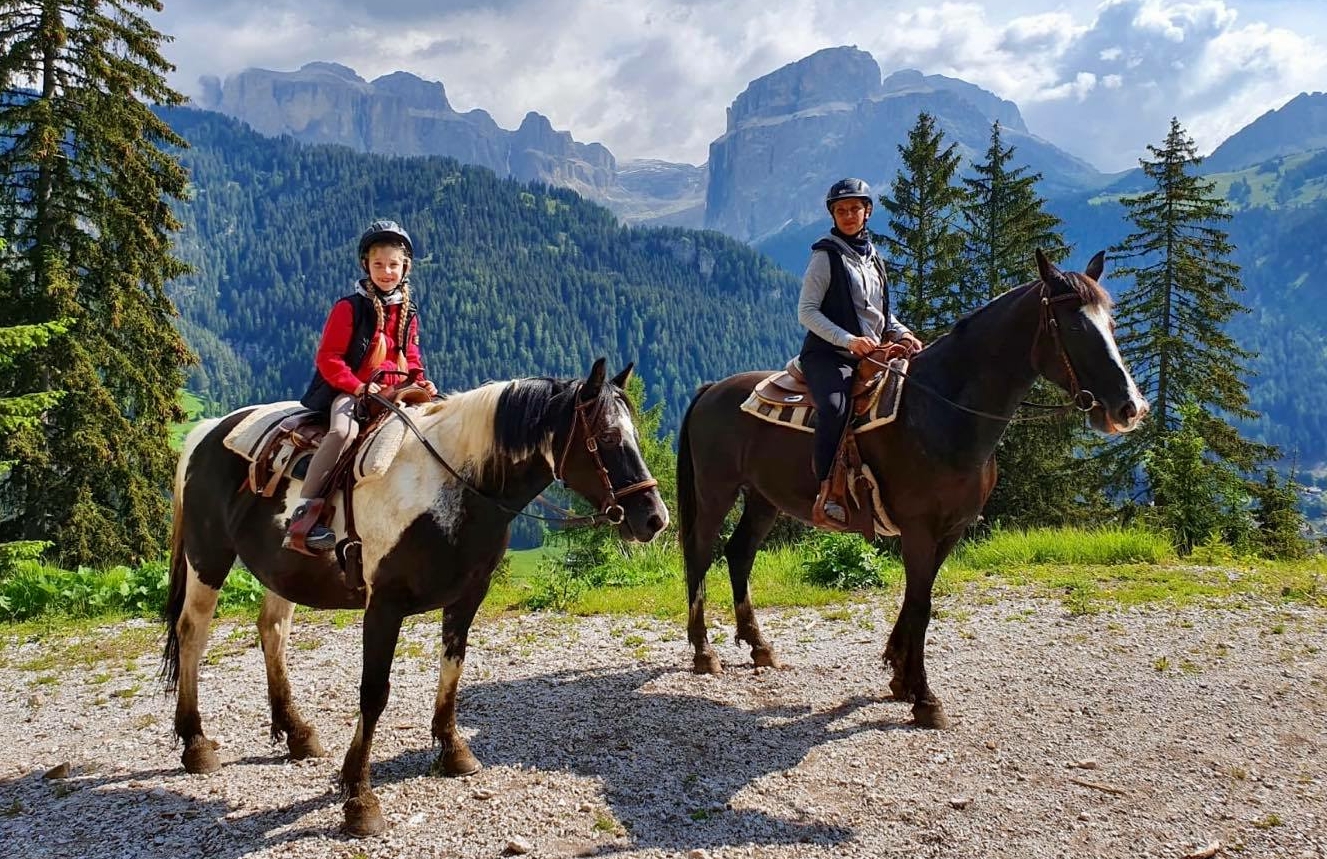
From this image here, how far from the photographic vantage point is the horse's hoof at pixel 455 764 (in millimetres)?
4812

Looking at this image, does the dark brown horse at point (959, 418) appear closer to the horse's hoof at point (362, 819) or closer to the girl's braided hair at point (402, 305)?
the girl's braided hair at point (402, 305)

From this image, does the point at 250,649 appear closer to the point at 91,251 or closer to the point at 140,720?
the point at 140,720

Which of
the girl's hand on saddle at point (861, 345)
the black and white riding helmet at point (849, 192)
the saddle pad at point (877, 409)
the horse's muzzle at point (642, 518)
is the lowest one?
the horse's muzzle at point (642, 518)

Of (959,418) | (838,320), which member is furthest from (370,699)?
(838,320)

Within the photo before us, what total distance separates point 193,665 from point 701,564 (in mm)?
3879

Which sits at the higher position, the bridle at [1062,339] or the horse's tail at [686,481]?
the bridle at [1062,339]

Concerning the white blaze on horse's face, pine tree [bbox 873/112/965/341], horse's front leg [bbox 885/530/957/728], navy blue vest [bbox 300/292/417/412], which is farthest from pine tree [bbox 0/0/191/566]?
pine tree [bbox 873/112/965/341]

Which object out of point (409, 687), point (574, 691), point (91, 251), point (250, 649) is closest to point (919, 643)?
point (574, 691)

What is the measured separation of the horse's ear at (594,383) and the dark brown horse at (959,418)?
249 cm

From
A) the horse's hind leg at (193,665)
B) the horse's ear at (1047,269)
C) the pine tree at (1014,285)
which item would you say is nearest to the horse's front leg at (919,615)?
the horse's ear at (1047,269)

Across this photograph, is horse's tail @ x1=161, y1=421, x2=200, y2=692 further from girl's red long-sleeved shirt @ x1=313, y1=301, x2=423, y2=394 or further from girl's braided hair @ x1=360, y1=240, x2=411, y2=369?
girl's braided hair @ x1=360, y1=240, x2=411, y2=369

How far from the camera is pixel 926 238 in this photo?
2550 centimetres

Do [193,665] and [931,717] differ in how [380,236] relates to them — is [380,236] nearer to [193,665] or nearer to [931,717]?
[193,665]

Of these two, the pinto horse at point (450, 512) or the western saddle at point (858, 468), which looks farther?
the western saddle at point (858, 468)
